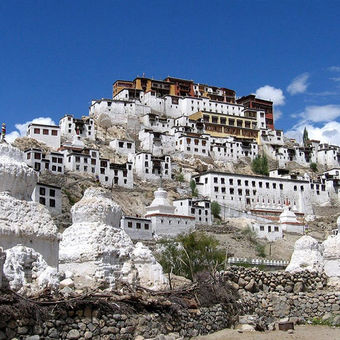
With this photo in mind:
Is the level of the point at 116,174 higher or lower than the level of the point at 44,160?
lower

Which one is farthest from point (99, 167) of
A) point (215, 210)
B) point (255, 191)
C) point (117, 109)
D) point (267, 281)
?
point (267, 281)

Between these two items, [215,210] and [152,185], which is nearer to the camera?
[215,210]

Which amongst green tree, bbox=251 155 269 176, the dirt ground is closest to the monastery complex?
green tree, bbox=251 155 269 176

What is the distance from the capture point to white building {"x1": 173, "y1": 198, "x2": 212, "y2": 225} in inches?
2840

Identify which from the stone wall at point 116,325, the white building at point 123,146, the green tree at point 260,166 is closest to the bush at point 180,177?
the white building at point 123,146

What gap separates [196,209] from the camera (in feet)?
241

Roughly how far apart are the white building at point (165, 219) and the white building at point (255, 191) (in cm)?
1583

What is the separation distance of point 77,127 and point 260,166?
99.6ft

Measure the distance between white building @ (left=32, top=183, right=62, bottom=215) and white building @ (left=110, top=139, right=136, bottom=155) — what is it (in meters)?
28.4

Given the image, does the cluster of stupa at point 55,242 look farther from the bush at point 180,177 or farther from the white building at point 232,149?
the white building at point 232,149

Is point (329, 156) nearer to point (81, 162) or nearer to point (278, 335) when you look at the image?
point (81, 162)

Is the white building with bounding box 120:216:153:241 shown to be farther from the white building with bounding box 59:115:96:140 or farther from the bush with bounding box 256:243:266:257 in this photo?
the white building with bounding box 59:115:96:140

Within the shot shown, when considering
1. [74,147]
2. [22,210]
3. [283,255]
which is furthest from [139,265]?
[74,147]

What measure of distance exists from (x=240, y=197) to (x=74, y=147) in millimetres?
24547
